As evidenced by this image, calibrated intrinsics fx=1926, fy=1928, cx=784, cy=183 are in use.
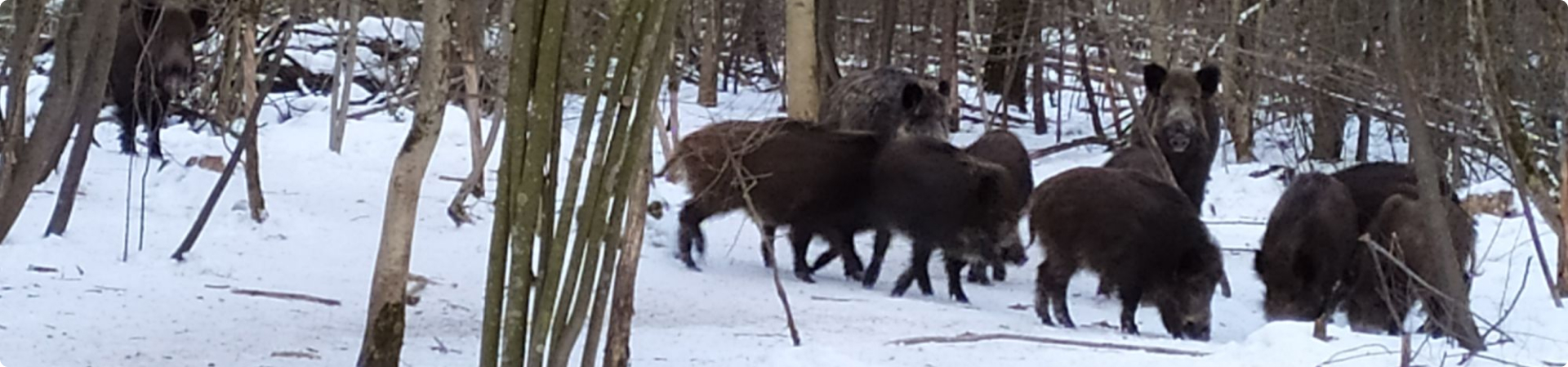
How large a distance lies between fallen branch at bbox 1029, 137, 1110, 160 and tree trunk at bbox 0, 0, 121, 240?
459 inches

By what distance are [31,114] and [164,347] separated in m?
7.85

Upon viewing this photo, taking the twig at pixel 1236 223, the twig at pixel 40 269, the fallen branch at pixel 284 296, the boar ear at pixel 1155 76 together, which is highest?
the boar ear at pixel 1155 76

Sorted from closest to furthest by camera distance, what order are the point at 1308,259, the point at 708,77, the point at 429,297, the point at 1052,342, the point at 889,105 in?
the point at 1052,342
the point at 429,297
the point at 1308,259
the point at 889,105
the point at 708,77

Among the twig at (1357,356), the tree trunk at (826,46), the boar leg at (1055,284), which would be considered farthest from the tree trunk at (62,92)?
the tree trunk at (826,46)

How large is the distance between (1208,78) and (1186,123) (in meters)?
0.36

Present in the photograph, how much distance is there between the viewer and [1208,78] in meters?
11.8

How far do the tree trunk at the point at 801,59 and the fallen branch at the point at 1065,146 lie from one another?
409cm

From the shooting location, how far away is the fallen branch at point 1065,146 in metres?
17.5

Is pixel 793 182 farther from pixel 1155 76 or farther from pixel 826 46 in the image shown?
pixel 826 46

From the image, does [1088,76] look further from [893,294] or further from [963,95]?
[893,294]

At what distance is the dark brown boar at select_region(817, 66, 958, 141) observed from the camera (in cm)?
1198

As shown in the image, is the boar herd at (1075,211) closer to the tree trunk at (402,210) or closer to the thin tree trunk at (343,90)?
the thin tree trunk at (343,90)

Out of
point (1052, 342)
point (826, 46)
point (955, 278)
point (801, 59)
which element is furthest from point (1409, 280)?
point (826, 46)

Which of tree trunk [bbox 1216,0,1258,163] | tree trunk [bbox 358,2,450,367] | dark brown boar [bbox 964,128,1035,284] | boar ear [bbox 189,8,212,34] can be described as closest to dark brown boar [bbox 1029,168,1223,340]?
dark brown boar [bbox 964,128,1035,284]
